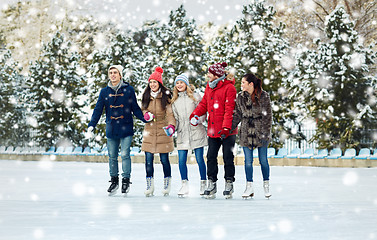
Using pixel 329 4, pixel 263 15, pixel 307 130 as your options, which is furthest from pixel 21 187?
pixel 329 4

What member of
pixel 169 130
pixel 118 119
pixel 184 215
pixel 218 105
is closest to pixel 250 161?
pixel 218 105

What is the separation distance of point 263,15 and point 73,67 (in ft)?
32.3

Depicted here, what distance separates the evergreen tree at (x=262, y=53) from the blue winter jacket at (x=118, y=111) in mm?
16758

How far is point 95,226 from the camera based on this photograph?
6316mm

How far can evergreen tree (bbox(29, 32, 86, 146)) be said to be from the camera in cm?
3053

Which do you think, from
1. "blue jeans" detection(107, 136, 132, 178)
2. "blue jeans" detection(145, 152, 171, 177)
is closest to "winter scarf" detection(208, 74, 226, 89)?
"blue jeans" detection(145, 152, 171, 177)

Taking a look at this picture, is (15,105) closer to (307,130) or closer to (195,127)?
(307,130)

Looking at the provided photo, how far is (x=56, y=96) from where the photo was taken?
30.7m

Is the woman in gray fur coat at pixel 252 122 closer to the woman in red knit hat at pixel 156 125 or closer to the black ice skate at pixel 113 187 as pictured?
the woman in red knit hat at pixel 156 125

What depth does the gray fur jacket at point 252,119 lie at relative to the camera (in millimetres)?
9159

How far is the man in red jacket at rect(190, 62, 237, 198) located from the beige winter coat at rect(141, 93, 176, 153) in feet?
1.74

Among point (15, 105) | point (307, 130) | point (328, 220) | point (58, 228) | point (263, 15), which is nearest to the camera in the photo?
point (58, 228)

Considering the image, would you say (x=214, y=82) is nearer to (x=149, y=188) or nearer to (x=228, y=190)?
(x=228, y=190)

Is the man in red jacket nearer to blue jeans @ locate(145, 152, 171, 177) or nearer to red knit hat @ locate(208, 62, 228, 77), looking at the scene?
red knit hat @ locate(208, 62, 228, 77)
